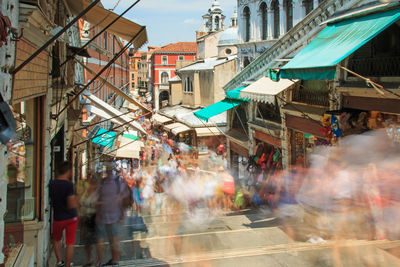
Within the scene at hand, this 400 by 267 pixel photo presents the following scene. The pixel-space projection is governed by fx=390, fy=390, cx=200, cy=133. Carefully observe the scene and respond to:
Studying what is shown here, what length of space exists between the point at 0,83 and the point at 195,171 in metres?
9.94

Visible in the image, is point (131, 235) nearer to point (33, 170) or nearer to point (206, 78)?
point (33, 170)

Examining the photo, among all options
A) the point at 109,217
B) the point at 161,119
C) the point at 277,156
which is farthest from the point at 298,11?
the point at 109,217

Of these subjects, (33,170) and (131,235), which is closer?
(33,170)

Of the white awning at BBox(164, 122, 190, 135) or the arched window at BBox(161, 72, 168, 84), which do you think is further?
the arched window at BBox(161, 72, 168, 84)

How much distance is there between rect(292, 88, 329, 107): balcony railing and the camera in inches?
443

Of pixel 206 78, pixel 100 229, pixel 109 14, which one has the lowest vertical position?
pixel 100 229

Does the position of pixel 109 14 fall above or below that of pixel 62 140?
above

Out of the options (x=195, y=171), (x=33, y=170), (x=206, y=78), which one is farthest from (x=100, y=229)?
(x=206, y=78)

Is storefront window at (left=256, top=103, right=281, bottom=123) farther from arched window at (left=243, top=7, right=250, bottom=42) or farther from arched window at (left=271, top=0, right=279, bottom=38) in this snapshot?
arched window at (left=243, top=7, right=250, bottom=42)

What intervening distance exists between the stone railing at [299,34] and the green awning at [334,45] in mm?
1107

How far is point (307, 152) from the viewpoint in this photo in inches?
496

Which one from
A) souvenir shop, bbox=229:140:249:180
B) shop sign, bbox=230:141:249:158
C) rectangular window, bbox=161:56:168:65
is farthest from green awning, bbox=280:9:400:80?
rectangular window, bbox=161:56:168:65

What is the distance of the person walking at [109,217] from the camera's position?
648cm

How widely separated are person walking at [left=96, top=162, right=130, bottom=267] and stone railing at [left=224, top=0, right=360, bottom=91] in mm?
7771
